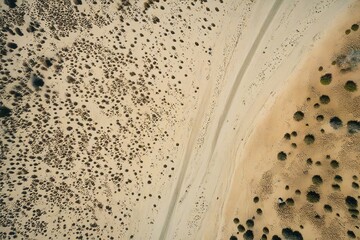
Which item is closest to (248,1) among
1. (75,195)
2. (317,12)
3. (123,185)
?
(317,12)

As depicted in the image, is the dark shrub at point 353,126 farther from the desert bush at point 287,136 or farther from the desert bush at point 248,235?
the desert bush at point 248,235

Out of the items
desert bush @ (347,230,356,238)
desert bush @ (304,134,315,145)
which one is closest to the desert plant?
desert bush @ (304,134,315,145)

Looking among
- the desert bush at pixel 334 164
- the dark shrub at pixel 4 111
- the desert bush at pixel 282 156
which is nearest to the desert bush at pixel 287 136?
the desert bush at pixel 282 156

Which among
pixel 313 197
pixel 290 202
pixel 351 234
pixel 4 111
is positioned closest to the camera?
pixel 351 234

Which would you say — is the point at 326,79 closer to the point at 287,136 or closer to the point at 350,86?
the point at 350,86

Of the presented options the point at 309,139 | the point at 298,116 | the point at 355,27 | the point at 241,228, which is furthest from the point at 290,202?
the point at 355,27

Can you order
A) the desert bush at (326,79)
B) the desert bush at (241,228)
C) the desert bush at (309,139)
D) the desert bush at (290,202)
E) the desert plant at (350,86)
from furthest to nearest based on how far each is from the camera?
the desert bush at (241,228) → the desert bush at (290,202) → the desert bush at (309,139) → the desert bush at (326,79) → the desert plant at (350,86)
